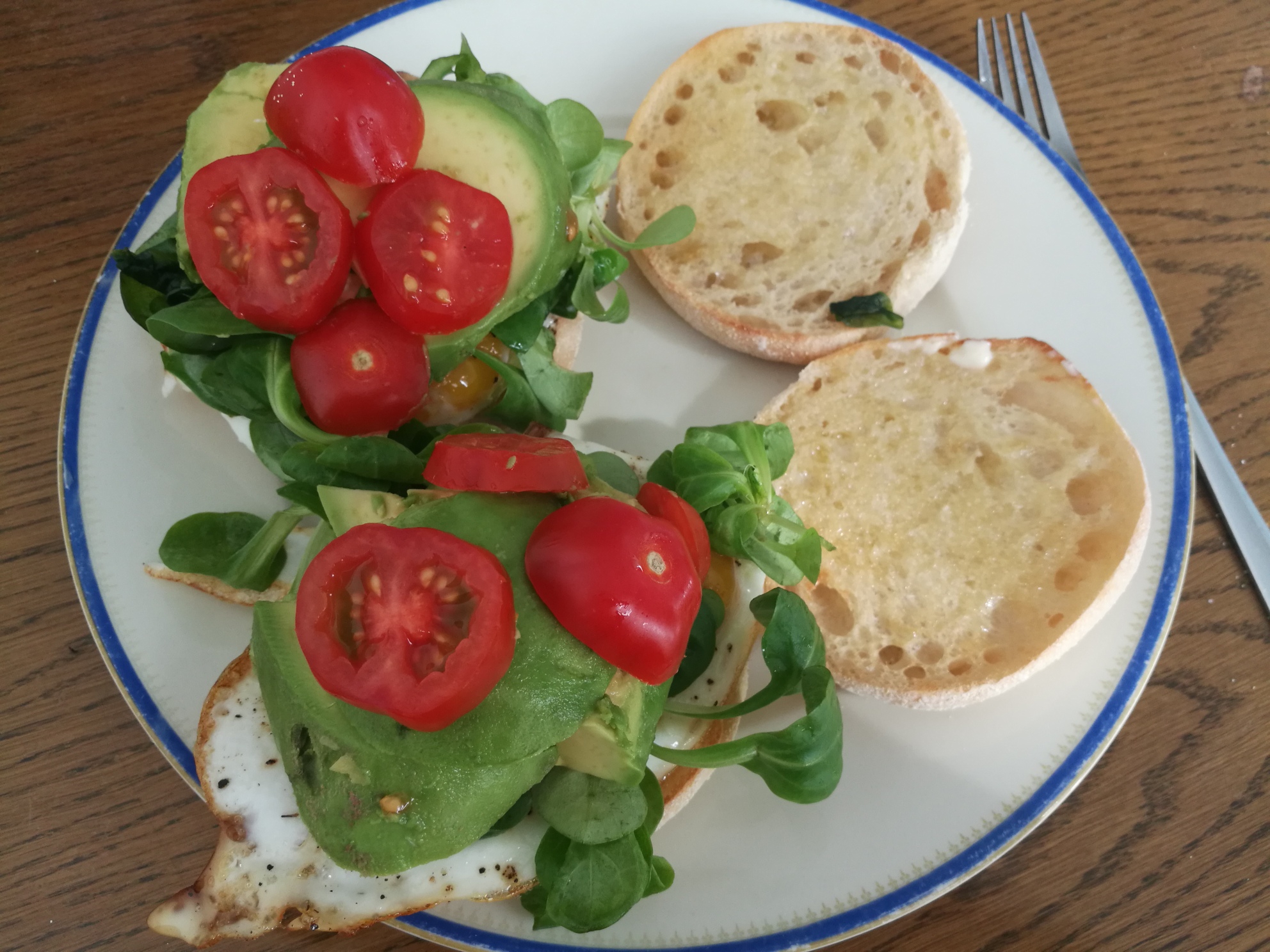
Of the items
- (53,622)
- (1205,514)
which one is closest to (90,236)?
(53,622)

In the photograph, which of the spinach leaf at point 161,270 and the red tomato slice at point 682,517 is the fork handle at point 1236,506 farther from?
the spinach leaf at point 161,270

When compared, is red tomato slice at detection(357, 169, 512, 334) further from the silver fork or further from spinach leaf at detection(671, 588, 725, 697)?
the silver fork

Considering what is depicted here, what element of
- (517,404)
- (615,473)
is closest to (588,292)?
(517,404)

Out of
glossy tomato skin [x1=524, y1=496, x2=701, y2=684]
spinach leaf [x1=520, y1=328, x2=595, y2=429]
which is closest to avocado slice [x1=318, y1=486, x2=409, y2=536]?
glossy tomato skin [x1=524, y1=496, x2=701, y2=684]

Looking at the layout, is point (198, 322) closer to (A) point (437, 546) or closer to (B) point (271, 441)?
(B) point (271, 441)

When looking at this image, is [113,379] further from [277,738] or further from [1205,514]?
[1205,514]
